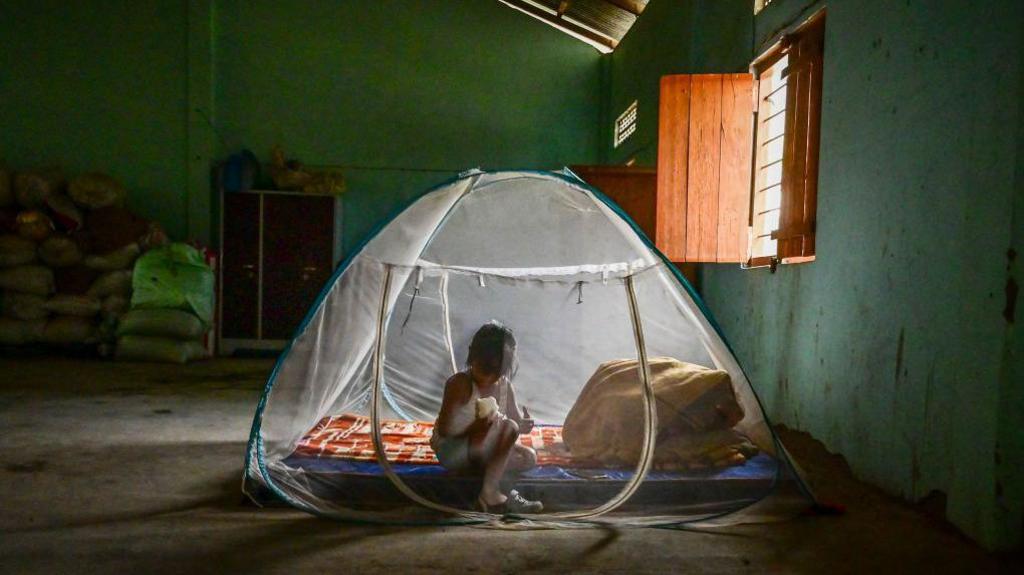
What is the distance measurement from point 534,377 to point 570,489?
107cm

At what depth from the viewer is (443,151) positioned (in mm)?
7617

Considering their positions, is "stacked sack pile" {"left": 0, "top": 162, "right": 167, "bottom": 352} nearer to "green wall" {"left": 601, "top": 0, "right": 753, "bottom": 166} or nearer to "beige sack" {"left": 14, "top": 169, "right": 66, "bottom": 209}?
"beige sack" {"left": 14, "top": 169, "right": 66, "bottom": 209}

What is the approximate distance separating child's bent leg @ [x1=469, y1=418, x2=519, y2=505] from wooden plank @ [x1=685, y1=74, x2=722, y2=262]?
183 cm

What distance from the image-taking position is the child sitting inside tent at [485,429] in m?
2.35

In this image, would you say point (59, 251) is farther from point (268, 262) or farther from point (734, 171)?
point (734, 171)

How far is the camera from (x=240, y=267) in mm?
7160

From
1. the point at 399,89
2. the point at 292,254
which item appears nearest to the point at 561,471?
the point at 292,254

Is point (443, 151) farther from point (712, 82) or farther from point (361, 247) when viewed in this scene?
point (361, 247)

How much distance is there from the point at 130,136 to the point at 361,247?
5880 millimetres

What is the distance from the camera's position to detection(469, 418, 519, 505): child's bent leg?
235 centimetres

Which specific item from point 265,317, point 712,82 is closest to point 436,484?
point 712,82

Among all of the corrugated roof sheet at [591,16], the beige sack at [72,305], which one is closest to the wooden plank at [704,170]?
the corrugated roof sheet at [591,16]

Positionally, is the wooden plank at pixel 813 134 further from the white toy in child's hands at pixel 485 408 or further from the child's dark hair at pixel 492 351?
the white toy in child's hands at pixel 485 408

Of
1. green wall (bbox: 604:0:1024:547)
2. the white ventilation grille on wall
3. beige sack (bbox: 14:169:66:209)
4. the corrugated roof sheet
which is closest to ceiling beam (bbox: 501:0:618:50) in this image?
the corrugated roof sheet
